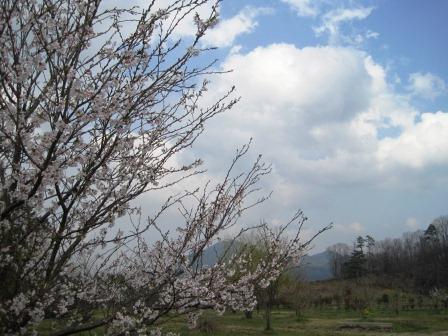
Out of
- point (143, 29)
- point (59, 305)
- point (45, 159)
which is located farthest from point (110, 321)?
point (143, 29)

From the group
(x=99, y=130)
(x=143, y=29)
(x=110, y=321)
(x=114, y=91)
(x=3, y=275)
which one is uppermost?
(x=143, y=29)

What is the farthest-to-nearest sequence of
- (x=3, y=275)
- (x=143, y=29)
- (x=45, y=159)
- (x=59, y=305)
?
(x=59, y=305)
(x=143, y=29)
(x=3, y=275)
(x=45, y=159)

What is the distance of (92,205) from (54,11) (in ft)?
4.46

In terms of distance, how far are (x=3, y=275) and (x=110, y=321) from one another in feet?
2.44

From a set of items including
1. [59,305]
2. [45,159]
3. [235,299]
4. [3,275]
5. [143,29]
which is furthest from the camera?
[235,299]

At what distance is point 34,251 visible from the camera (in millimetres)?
3070

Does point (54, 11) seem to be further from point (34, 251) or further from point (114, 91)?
point (34, 251)

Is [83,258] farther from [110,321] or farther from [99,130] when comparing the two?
[99,130]

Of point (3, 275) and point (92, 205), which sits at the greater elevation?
point (92, 205)

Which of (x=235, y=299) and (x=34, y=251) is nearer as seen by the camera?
(x=34, y=251)

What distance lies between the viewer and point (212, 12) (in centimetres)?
307

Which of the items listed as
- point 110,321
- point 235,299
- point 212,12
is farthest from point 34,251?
point 212,12

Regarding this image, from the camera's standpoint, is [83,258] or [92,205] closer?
[92,205]

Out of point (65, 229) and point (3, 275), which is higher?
point (65, 229)
